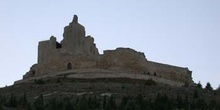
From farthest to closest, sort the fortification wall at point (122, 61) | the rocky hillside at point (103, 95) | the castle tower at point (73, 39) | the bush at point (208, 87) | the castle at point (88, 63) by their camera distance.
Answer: the castle tower at point (73, 39)
the fortification wall at point (122, 61)
the castle at point (88, 63)
the bush at point (208, 87)
the rocky hillside at point (103, 95)

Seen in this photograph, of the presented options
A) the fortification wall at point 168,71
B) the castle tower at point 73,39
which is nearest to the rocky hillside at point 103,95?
the fortification wall at point 168,71

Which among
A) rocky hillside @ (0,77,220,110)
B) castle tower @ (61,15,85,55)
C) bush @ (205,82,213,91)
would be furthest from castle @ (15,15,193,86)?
bush @ (205,82,213,91)

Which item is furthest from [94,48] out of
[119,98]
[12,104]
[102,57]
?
[12,104]

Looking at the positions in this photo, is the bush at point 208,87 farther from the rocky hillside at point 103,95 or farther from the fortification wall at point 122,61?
the fortification wall at point 122,61

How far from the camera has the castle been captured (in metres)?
57.0

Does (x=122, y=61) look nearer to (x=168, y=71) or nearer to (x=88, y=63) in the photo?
(x=88, y=63)

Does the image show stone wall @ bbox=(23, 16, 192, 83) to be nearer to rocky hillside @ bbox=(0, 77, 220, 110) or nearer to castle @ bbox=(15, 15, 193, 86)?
castle @ bbox=(15, 15, 193, 86)

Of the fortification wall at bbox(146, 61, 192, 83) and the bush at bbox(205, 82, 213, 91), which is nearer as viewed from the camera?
the bush at bbox(205, 82, 213, 91)

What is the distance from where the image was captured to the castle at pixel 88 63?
187 feet

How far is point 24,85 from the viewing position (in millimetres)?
54781

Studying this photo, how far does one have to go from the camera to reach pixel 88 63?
2274 inches

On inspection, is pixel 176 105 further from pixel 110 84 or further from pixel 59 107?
pixel 110 84

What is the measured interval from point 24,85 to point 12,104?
14.7 meters

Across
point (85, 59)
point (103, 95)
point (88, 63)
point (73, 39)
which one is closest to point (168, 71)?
point (88, 63)
